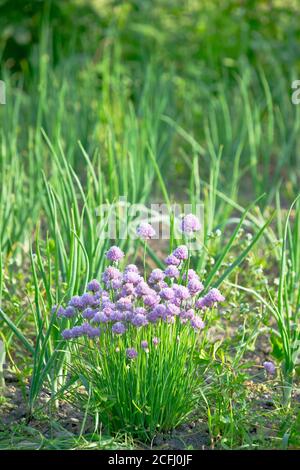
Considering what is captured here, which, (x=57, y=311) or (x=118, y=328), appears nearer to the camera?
(x=118, y=328)

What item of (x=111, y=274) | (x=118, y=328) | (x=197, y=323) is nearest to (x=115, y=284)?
(x=111, y=274)

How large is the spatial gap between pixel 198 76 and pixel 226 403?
301cm

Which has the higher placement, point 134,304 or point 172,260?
point 172,260

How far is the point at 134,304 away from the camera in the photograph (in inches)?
96.3

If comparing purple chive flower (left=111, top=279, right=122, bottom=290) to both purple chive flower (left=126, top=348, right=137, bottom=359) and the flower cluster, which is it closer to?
the flower cluster

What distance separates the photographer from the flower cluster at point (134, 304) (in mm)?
2334

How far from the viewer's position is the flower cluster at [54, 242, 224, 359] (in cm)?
233

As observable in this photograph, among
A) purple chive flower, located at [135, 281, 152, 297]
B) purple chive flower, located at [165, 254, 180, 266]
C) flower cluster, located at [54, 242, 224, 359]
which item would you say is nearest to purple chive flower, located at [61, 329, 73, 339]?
flower cluster, located at [54, 242, 224, 359]

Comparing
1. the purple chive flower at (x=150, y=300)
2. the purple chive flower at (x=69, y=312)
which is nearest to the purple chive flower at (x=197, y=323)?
the purple chive flower at (x=150, y=300)

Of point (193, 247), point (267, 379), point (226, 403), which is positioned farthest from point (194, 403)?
point (193, 247)

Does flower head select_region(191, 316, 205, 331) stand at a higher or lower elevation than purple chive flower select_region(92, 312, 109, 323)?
lower

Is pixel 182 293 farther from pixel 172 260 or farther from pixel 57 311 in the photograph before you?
pixel 57 311

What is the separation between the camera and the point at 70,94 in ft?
15.7
